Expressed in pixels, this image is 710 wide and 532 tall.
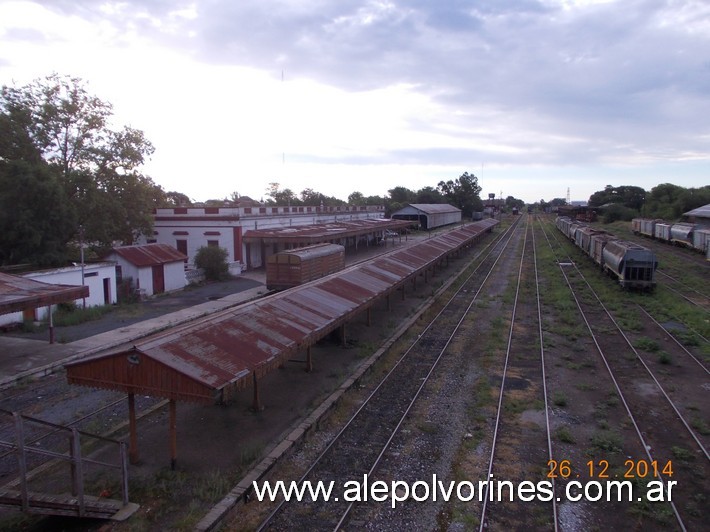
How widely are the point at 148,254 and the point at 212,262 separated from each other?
515 centimetres

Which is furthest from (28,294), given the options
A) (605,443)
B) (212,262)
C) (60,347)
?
(212,262)

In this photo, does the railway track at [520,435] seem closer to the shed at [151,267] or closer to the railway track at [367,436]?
the railway track at [367,436]

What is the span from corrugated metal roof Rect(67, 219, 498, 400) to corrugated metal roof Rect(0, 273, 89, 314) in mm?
6909

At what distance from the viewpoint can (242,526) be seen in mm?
8156

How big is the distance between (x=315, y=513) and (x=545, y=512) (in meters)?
4.00

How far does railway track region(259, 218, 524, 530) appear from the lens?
841 cm

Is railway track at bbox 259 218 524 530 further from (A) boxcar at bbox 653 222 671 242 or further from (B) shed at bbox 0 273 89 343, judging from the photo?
(A) boxcar at bbox 653 222 671 242

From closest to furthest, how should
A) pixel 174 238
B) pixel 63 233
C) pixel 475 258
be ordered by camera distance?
1. pixel 63 233
2. pixel 174 238
3. pixel 475 258

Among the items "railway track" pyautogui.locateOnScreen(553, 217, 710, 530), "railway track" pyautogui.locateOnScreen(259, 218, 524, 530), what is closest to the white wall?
"railway track" pyautogui.locateOnScreen(259, 218, 524, 530)

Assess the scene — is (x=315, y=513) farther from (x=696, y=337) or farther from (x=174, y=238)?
(x=174, y=238)

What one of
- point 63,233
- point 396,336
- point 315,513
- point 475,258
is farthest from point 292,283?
point 475,258

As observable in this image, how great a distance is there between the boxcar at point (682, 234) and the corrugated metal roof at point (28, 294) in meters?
50.6

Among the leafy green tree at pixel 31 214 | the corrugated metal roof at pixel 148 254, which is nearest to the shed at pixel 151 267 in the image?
the corrugated metal roof at pixel 148 254

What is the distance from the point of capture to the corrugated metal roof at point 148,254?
28.3m
